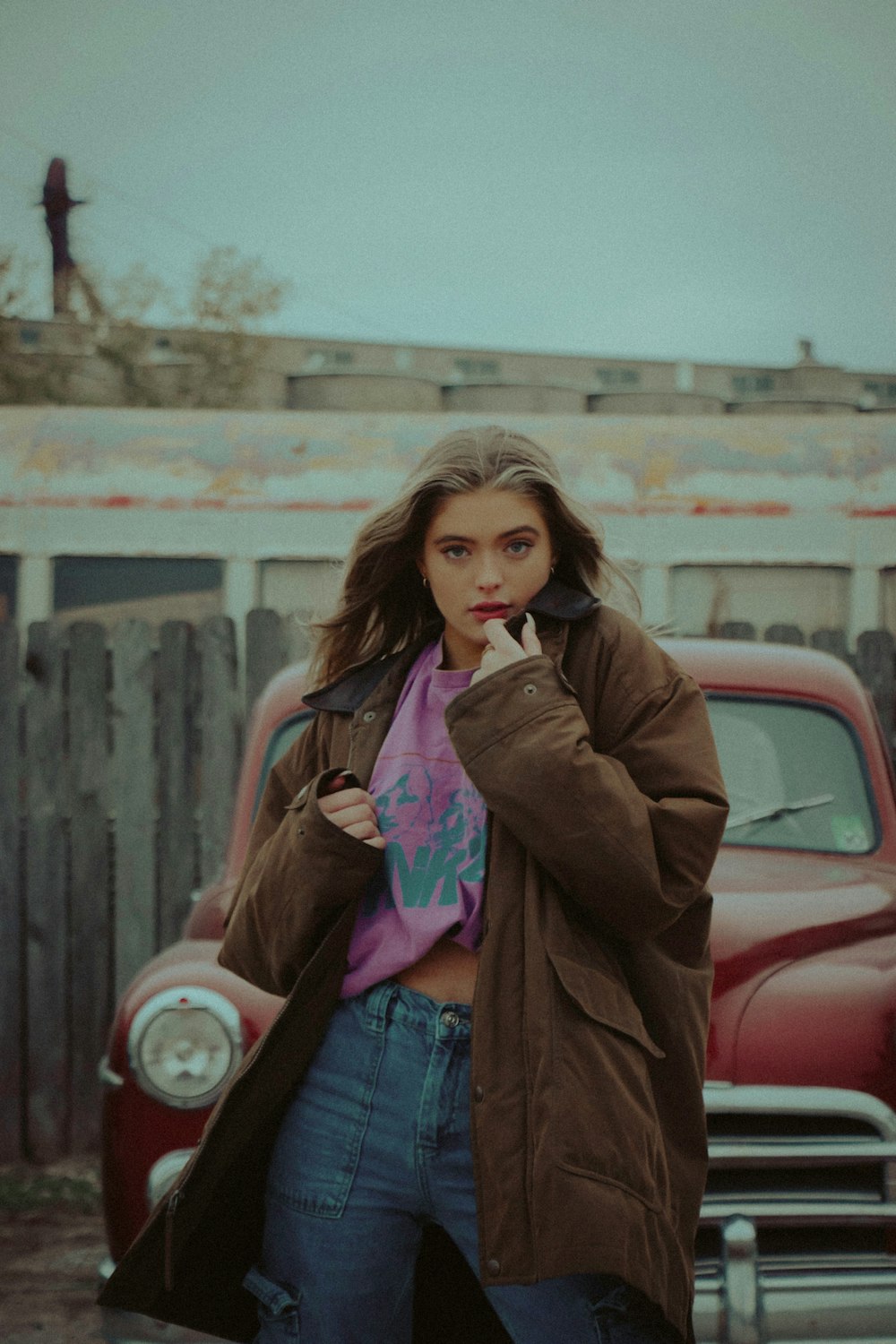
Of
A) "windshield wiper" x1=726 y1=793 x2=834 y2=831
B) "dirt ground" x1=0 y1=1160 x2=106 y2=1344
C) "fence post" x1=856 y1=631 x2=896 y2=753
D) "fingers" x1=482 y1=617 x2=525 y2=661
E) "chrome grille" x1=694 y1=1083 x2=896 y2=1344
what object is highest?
"fingers" x1=482 y1=617 x2=525 y2=661

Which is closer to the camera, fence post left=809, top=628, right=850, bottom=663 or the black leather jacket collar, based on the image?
the black leather jacket collar

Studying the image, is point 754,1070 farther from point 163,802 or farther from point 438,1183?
point 163,802

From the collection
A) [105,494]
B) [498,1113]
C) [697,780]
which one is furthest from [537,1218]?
[105,494]

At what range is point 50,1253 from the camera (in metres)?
3.76

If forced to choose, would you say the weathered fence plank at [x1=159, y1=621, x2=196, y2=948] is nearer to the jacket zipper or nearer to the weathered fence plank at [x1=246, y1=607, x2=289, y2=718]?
the weathered fence plank at [x1=246, y1=607, x2=289, y2=718]

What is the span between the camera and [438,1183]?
1.37m

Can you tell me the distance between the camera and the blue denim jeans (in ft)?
4.39

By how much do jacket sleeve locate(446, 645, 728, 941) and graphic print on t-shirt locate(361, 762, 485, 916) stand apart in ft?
0.32

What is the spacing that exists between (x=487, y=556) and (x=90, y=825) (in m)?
3.47

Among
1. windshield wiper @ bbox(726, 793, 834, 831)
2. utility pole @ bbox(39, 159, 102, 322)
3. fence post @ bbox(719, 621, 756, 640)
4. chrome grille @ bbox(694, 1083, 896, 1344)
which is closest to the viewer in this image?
chrome grille @ bbox(694, 1083, 896, 1344)

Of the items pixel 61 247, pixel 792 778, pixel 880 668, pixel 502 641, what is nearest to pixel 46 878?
pixel 792 778

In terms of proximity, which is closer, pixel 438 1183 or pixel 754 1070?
pixel 438 1183

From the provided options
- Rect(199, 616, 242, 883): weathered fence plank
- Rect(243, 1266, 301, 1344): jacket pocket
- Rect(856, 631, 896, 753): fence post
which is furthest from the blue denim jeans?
Rect(856, 631, 896, 753): fence post

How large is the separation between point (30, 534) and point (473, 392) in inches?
223
